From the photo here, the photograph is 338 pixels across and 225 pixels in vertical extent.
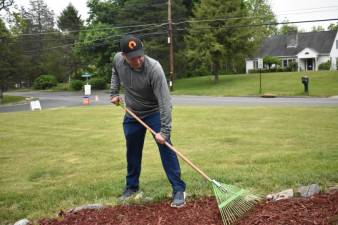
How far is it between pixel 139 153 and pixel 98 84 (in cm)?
4218

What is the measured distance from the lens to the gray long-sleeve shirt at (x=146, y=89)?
4.74 meters

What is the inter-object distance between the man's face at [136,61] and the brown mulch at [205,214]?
1.60m

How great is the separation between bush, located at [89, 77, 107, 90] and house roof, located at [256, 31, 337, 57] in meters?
23.8

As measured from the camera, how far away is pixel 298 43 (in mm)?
60094

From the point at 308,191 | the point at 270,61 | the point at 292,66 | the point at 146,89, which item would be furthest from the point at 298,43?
the point at 146,89

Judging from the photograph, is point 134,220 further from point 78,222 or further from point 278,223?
point 278,223

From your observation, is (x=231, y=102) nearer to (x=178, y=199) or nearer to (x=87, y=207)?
(x=178, y=199)

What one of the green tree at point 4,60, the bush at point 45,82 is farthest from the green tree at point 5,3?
the bush at point 45,82

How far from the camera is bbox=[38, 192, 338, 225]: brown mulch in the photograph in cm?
411

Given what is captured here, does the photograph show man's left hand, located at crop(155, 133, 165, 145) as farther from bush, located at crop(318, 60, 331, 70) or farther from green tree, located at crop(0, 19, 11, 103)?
bush, located at crop(318, 60, 331, 70)

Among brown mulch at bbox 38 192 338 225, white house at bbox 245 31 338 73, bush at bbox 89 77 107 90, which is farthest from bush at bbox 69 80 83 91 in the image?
brown mulch at bbox 38 192 338 225

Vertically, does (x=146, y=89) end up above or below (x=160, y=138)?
above

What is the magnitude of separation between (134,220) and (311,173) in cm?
274

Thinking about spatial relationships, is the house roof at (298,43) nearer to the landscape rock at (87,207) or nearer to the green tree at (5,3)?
the green tree at (5,3)
